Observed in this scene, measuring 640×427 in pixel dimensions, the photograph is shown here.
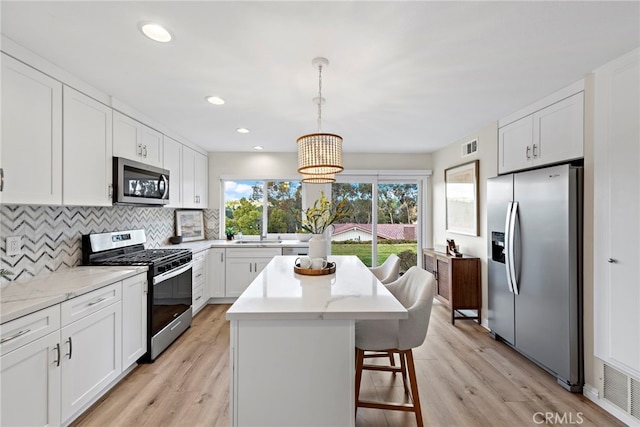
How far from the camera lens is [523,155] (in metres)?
2.83

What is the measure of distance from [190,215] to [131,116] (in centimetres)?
196

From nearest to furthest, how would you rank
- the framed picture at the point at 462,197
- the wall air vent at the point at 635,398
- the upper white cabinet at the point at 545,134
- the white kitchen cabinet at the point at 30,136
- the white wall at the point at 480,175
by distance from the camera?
the white kitchen cabinet at the point at 30,136 → the wall air vent at the point at 635,398 → the upper white cabinet at the point at 545,134 → the white wall at the point at 480,175 → the framed picture at the point at 462,197

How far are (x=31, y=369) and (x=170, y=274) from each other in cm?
134

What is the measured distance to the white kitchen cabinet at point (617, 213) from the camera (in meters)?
1.81

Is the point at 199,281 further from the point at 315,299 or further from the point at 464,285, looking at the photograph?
the point at 464,285

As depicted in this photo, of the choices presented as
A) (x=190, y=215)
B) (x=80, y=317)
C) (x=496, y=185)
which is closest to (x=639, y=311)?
(x=496, y=185)

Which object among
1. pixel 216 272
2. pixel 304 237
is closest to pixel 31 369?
pixel 216 272

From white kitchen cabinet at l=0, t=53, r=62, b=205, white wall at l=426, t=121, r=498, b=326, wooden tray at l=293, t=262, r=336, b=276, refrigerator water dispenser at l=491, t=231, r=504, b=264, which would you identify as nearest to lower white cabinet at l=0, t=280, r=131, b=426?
white kitchen cabinet at l=0, t=53, r=62, b=205

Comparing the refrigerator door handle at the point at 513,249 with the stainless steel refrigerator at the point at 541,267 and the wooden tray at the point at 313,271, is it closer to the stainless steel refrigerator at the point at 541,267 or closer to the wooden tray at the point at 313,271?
the stainless steel refrigerator at the point at 541,267

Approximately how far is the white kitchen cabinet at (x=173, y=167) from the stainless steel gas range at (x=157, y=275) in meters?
0.57

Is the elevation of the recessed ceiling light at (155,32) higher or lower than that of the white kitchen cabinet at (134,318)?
higher

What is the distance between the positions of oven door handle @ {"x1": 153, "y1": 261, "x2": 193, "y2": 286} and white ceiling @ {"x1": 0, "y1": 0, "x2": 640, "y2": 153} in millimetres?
1625

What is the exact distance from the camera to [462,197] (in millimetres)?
3918

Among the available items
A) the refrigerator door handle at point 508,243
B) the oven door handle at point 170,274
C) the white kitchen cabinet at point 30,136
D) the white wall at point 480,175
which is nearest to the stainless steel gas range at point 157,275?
the oven door handle at point 170,274
